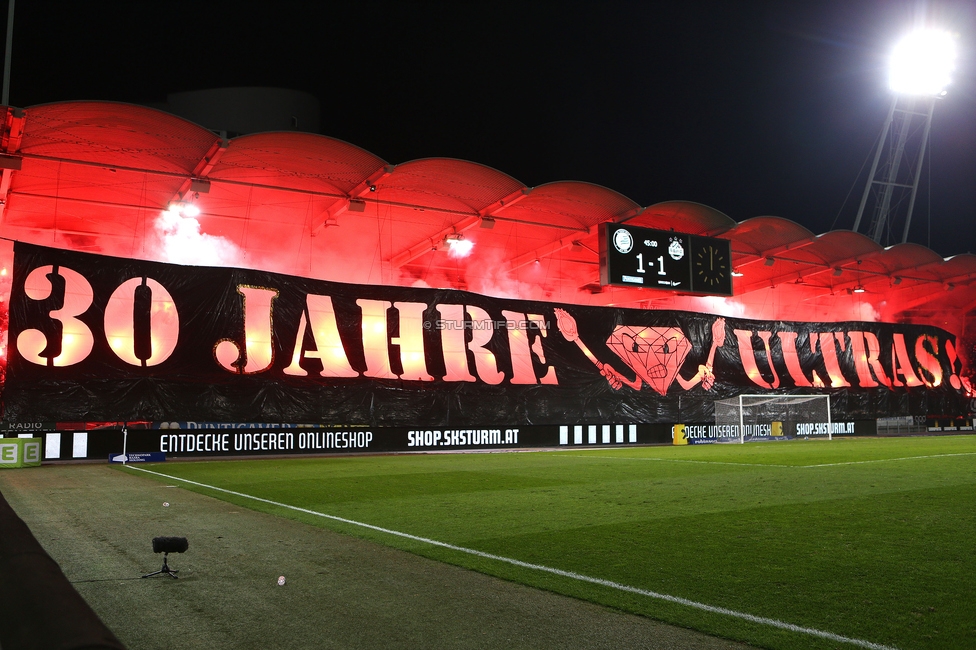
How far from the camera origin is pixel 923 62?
108 ft

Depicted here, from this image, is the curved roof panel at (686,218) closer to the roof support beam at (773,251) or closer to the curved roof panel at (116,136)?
the roof support beam at (773,251)

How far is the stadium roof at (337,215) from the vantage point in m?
20.1

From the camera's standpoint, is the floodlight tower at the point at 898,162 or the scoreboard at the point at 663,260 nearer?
the scoreboard at the point at 663,260

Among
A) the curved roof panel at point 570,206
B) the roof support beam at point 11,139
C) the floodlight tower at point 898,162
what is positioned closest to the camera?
the roof support beam at point 11,139

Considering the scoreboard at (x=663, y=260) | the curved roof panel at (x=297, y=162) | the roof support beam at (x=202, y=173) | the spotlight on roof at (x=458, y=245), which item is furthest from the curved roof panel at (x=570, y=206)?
the roof support beam at (x=202, y=173)

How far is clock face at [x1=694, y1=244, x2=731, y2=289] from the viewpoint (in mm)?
24547

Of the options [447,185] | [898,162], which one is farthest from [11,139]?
[898,162]

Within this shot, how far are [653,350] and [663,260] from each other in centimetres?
624

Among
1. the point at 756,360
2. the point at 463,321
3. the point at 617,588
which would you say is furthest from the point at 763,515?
the point at 756,360

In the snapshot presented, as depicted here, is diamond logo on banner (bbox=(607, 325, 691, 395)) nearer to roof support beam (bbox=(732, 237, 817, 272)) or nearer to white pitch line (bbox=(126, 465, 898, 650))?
roof support beam (bbox=(732, 237, 817, 272))

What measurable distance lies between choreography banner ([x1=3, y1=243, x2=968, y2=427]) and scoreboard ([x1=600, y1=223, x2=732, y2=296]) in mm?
4774

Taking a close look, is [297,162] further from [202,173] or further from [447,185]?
[447,185]

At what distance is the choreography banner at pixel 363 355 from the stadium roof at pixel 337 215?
113 inches

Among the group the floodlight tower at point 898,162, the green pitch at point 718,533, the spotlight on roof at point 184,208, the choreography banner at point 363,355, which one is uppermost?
the floodlight tower at point 898,162
